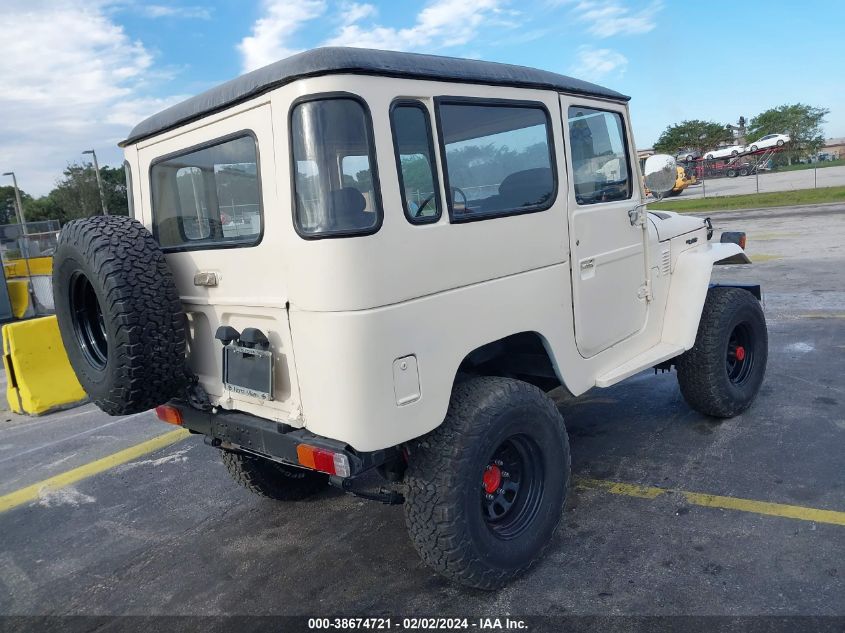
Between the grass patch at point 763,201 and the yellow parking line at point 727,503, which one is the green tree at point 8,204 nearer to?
the grass patch at point 763,201

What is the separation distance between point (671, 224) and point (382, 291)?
2724mm

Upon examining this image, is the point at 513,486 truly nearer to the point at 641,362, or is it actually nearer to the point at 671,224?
the point at 641,362

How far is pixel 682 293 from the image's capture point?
4.26 metres

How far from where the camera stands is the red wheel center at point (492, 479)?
2992 millimetres

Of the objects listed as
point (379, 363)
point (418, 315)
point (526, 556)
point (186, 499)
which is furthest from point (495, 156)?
point (186, 499)

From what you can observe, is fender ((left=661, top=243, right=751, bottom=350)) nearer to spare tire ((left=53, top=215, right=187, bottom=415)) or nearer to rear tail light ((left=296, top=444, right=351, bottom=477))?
rear tail light ((left=296, top=444, right=351, bottom=477))

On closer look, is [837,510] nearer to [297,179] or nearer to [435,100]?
[435,100]

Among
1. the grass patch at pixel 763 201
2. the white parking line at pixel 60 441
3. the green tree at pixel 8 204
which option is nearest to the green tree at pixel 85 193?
the green tree at pixel 8 204

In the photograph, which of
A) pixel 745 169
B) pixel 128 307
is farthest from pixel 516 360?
pixel 745 169

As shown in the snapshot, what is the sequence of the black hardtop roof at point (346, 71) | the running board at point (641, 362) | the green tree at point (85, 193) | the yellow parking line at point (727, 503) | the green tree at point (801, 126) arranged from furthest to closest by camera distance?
1. the green tree at point (801, 126)
2. the green tree at point (85, 193)
3. the running board at point (641, 362)
4. the yellow parking line at point (727, 503)
5. the black hardtop roof at point (346, 71)

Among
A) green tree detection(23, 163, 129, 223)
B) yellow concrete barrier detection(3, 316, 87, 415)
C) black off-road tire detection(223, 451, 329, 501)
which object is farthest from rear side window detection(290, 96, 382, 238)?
green tree detection(23, 163, 129, 223)

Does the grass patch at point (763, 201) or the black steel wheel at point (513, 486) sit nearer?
the black steel wheel at point (513, 486)

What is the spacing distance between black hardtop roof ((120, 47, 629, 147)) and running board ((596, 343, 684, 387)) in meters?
1.60

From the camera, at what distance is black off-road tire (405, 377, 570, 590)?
2.69m
